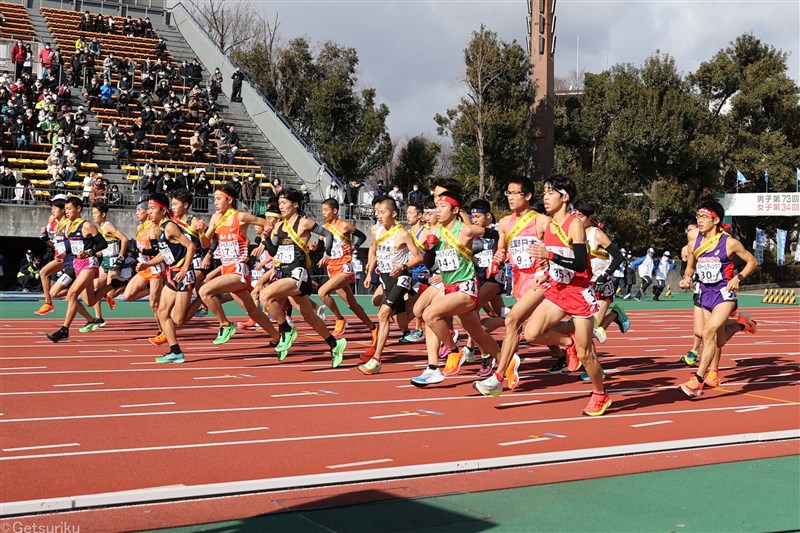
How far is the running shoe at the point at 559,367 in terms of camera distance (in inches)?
492

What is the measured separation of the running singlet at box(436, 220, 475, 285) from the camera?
10492mm

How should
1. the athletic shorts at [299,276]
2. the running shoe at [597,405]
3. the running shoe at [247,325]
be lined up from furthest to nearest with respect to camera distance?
the running shoe at [247,325] → the athletic shorts at [299,276] → the running shoe at [597,405]

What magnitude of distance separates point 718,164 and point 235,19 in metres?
34.1

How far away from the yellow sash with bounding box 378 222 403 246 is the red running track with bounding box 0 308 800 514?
171 cm

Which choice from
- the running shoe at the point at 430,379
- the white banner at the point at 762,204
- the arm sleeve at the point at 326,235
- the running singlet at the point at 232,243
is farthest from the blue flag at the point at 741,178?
the running shoe at the point at 430,379

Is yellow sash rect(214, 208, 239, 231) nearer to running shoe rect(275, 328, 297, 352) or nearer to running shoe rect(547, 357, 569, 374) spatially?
running shoe rect(275, 328, 297, 352)

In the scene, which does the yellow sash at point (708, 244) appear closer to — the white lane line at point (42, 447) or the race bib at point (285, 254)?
the race bib at point (285, 254)

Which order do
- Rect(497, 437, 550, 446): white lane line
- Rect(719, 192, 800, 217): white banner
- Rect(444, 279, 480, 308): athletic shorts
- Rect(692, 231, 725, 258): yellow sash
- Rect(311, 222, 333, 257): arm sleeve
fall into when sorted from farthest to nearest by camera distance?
Rect(719, 192, 800, 217): white banner
Rect(311, 222, 333, 257): arm sleeve
Rect(692, 231, 725, 258): yellow sash
Rect(444, 279, 480, 308): athletic shorts
Rect(497, 437, 550, 446): white lane line

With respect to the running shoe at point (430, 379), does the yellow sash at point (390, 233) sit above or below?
above

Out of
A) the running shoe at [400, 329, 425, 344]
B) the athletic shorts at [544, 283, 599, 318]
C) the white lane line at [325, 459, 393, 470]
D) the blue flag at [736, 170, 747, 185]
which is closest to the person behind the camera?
the white lane line at [325, 459, 393, 470]

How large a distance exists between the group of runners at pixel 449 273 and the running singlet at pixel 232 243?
0.02 metres

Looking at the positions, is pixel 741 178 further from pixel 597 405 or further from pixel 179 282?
pixel 597 405

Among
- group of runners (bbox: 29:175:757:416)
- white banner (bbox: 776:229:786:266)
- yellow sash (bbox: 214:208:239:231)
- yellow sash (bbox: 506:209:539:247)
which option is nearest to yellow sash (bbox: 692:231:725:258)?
group of runners (bbox: 29:175:757:416)

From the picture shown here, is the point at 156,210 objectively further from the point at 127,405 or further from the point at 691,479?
the point at 691,479
